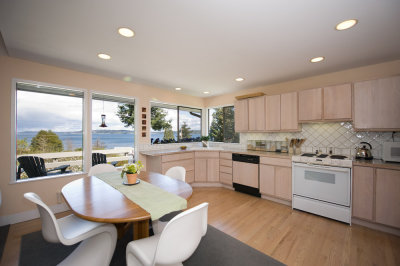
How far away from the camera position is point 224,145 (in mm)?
4906

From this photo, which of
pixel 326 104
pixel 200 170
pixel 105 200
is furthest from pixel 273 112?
pixel 105 200

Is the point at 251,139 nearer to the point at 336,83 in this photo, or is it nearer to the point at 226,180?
the point at 226,180

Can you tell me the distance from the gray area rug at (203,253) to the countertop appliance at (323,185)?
58.1 inches

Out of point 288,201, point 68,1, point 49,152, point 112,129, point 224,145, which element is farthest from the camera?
point 224,145

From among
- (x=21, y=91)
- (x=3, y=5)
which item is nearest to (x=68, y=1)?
(x=3, y=5)

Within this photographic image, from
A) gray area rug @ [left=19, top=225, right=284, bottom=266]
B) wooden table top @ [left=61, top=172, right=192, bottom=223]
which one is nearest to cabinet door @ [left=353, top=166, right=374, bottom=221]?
gray area rug @ [left=19, top=225, right=284, bottom=266]

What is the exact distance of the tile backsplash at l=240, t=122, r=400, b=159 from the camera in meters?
2.65

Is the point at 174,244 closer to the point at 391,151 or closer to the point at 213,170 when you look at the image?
the point at 213,170

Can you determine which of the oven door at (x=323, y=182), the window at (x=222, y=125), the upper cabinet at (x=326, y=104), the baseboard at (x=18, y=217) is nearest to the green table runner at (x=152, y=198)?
the baseboard at (x=18, y=217)

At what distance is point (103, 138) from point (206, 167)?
2443 millimetres

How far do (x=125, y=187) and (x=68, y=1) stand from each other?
178cm

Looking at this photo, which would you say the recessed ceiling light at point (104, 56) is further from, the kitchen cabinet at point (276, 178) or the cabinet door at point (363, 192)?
the cabinet door at point (363, 192)

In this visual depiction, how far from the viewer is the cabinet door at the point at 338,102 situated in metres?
2.68

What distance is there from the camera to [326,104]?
114 inches
